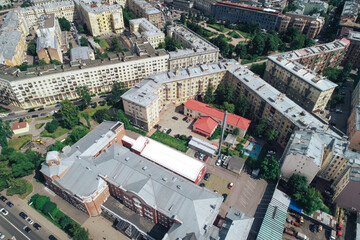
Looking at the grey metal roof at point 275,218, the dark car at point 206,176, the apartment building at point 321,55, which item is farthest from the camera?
the apartment building at point 321,55

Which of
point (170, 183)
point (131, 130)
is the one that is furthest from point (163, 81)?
point (170, 183)

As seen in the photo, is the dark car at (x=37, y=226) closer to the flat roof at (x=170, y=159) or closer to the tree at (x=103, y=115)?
the flat roof at (x=170, y=159)

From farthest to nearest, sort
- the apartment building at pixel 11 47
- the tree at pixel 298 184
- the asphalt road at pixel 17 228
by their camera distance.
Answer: the apartment building at pixel 11 47, the tree at pixel 298 184, the asphalt road at pixel 17 228

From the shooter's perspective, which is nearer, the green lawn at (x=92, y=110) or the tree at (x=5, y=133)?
the tree at (x=5, y=133)

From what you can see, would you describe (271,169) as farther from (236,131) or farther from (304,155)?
(236,131)

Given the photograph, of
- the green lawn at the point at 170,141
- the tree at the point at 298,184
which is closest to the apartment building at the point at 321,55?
the tree at the point at 298,184

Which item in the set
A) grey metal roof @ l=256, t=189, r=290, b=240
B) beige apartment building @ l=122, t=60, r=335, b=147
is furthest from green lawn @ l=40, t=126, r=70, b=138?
grey metal roof @ l=256, t=189, r=290, b=240

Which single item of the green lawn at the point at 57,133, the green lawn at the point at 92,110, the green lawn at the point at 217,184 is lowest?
the green lawn at the point at 217,184

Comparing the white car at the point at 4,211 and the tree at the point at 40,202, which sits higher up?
the tree at the point at 40,202
